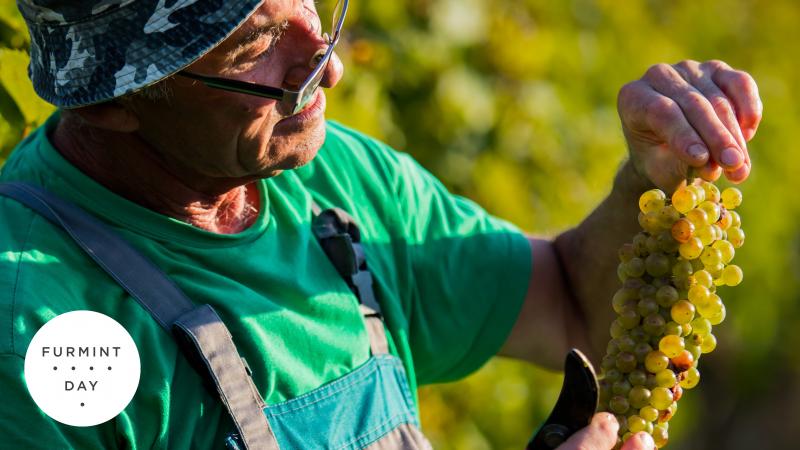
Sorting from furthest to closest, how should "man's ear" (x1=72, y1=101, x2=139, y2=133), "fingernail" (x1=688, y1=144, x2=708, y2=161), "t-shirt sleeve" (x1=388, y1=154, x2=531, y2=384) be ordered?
"t-shirt sleeve" (x1=388, y1=154, x2=531, y2=384)
"man's ear" (x1=72, y1=101, x2=139, y2=133)
"fingernail" (x1=688, y1=144, x2=708, y2=161)

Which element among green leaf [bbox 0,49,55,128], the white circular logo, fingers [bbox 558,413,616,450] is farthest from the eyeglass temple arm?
fingers [bbox 558,413,616,450]

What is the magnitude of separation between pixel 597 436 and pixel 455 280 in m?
0.71

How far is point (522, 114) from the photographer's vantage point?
Answer: 4.19 m

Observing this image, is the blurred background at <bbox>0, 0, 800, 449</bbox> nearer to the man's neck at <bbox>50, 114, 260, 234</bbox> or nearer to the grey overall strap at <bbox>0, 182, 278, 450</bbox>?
the man's neck at <bbox>50, 114, 260, 234</bbox>

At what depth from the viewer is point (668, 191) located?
78.2 inches

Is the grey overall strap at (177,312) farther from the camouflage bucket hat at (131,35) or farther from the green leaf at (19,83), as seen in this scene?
the green leaf at (19,83)

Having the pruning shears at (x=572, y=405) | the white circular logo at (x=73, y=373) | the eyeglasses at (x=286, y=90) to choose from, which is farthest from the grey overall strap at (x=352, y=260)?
the white circular logo at (x=73, y=373)

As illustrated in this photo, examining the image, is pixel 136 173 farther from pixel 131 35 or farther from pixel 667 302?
pixel 667 302

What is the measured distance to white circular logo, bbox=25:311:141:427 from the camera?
1653mm

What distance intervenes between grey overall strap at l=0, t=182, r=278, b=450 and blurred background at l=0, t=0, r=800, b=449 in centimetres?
56

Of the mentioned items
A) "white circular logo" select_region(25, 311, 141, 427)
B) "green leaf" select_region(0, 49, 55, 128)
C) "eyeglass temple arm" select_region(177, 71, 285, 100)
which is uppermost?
"eyeglass temple arm" select_region(177, 71, 285, 100)

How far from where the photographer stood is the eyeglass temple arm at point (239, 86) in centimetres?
184

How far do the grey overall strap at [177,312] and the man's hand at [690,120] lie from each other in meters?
0.84

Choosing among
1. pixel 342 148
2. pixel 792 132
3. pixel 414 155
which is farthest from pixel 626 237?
pixel 792 132
